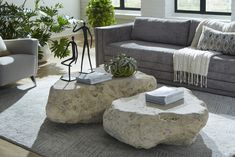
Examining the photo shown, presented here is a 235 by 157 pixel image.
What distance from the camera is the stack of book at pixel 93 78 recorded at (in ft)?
11.2

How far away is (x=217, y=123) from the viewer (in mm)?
3416

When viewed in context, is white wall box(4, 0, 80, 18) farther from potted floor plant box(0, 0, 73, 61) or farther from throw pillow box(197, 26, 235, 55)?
throw pillow box(197, 26, 235, 55)

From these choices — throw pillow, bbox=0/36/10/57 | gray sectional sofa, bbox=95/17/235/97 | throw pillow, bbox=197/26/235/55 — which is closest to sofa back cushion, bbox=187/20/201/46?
gray sectional sofa, bbox=95/17/235/97

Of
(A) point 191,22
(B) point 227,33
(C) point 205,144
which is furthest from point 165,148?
(A) point 191,22

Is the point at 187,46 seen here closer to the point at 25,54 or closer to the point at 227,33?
the point at 227,33

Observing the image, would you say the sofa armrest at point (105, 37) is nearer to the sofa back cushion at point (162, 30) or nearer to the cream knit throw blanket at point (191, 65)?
the sofa back cushion at point (162, 30)

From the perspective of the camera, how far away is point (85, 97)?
3.33 meters

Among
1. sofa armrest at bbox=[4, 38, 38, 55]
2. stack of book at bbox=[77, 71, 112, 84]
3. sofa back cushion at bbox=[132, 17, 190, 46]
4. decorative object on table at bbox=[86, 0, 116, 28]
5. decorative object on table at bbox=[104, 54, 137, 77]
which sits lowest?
stack of book at bbox=[77, 71, 112, 84]

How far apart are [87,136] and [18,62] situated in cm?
168

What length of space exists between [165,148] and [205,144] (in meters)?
0.34

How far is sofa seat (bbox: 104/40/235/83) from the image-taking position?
4.01 metres

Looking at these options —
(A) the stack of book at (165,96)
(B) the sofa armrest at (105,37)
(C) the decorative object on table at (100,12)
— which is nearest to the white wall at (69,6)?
(C) the decorative object on table at (100,12)

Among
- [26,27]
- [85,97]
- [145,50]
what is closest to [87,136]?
[85,97]

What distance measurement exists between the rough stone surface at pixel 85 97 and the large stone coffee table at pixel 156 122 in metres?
0.42
